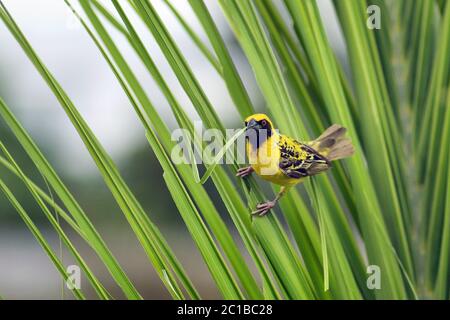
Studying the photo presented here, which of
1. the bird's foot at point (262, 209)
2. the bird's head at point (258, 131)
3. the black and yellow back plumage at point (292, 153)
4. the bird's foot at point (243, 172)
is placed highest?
the bird's head at point (258, 131)

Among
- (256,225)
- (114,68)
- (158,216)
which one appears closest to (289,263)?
(256,225)

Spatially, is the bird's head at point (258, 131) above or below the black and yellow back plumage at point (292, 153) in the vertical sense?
above

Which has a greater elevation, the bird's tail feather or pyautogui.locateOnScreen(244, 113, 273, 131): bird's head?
pyautogui.locateOnScreen(244, 113, 273, 131): bird's head

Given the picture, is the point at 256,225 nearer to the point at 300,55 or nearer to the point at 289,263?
the point at 289,263

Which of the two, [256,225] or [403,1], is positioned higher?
[403,1]

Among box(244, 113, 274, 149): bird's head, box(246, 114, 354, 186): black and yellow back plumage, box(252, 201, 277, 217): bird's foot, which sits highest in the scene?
box(244, 113, 274, 149): bird's head
